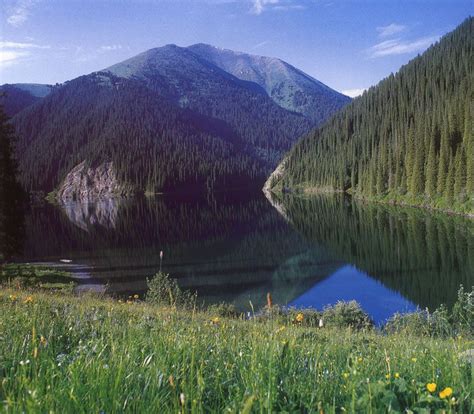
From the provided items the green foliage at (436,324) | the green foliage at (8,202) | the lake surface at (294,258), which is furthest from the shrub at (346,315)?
the green foliage at (8,202)

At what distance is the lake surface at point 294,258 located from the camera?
4288 cm

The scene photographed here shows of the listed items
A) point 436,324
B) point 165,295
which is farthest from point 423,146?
point 436,324

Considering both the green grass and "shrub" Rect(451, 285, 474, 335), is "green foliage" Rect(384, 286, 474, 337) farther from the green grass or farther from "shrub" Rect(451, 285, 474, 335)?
the green grass

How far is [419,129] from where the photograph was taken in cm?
12912

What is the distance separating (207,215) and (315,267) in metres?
78.4

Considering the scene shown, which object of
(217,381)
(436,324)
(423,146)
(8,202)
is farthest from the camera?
(423,146)

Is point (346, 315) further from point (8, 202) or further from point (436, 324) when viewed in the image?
point (8, 202)

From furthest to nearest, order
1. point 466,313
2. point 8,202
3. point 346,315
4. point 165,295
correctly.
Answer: point 8,202 < point 165,295 < point 346,315 < point 466,313

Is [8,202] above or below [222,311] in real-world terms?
above

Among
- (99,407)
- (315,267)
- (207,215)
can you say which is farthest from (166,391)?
(207,215)

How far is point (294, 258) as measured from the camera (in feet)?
201

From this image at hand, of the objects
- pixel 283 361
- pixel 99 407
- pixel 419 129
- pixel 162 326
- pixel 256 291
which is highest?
pixel 419 129

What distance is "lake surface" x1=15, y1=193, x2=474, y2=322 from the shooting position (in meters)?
42.9

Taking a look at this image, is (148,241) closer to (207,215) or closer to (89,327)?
(207,215)
